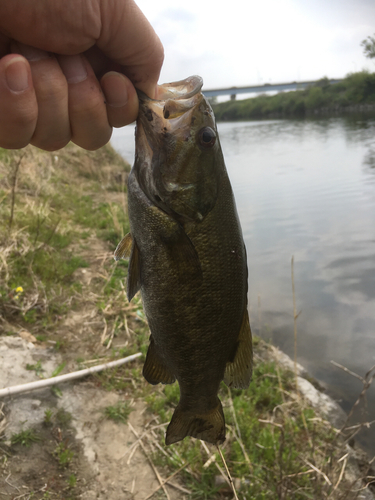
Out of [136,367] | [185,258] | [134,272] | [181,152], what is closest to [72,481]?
[136,367]

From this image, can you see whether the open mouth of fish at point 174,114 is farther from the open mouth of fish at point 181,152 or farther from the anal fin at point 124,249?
the anal fin at point 124,249

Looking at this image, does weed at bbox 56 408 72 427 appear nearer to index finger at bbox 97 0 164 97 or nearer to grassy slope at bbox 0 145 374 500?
grassy slope at bbox 0 145 374 500

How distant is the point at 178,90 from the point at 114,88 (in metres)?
0.34

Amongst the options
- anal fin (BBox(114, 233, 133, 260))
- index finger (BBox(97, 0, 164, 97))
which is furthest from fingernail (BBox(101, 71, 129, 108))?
anal fin (BBox(114, 233, 133, 260))

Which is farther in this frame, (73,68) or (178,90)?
(178,90)

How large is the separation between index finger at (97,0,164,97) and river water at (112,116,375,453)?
4458 millimetres

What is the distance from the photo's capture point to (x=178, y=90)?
1970mm

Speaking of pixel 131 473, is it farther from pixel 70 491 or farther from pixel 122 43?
pixel 122 43

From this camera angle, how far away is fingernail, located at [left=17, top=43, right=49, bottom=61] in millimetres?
1631

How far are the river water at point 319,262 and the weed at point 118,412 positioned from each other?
2.63 metres

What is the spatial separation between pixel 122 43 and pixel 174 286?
120cm

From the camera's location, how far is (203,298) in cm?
179

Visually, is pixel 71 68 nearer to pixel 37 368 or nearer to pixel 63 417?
pixel 63 417

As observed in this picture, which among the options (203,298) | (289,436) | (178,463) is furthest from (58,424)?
Result: (203,298)
